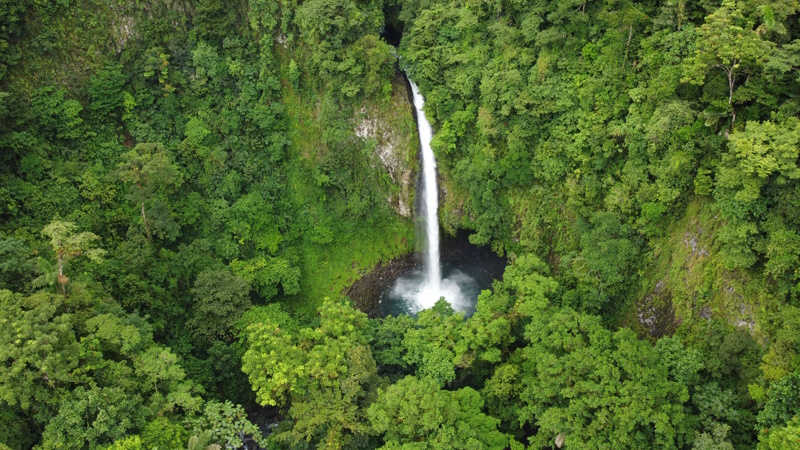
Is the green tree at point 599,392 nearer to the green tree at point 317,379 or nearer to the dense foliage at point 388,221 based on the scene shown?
the dense foliage at point 388,221

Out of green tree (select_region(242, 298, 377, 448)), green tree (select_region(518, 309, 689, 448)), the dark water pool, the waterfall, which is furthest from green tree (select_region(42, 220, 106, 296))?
the waterfall

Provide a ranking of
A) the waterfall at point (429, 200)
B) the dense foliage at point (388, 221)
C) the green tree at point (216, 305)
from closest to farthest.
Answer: the dense foliage at point (388, 221) < the green tree at point (216, 305) < the waterfall at point (429, 200)

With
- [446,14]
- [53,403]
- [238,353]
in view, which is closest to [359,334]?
[238,353]

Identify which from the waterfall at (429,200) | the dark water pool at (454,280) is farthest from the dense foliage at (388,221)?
the dark water pool at (454,280)

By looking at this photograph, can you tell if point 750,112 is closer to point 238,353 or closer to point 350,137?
point 350,137

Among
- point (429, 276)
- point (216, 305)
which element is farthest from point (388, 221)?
point (216, 305)
